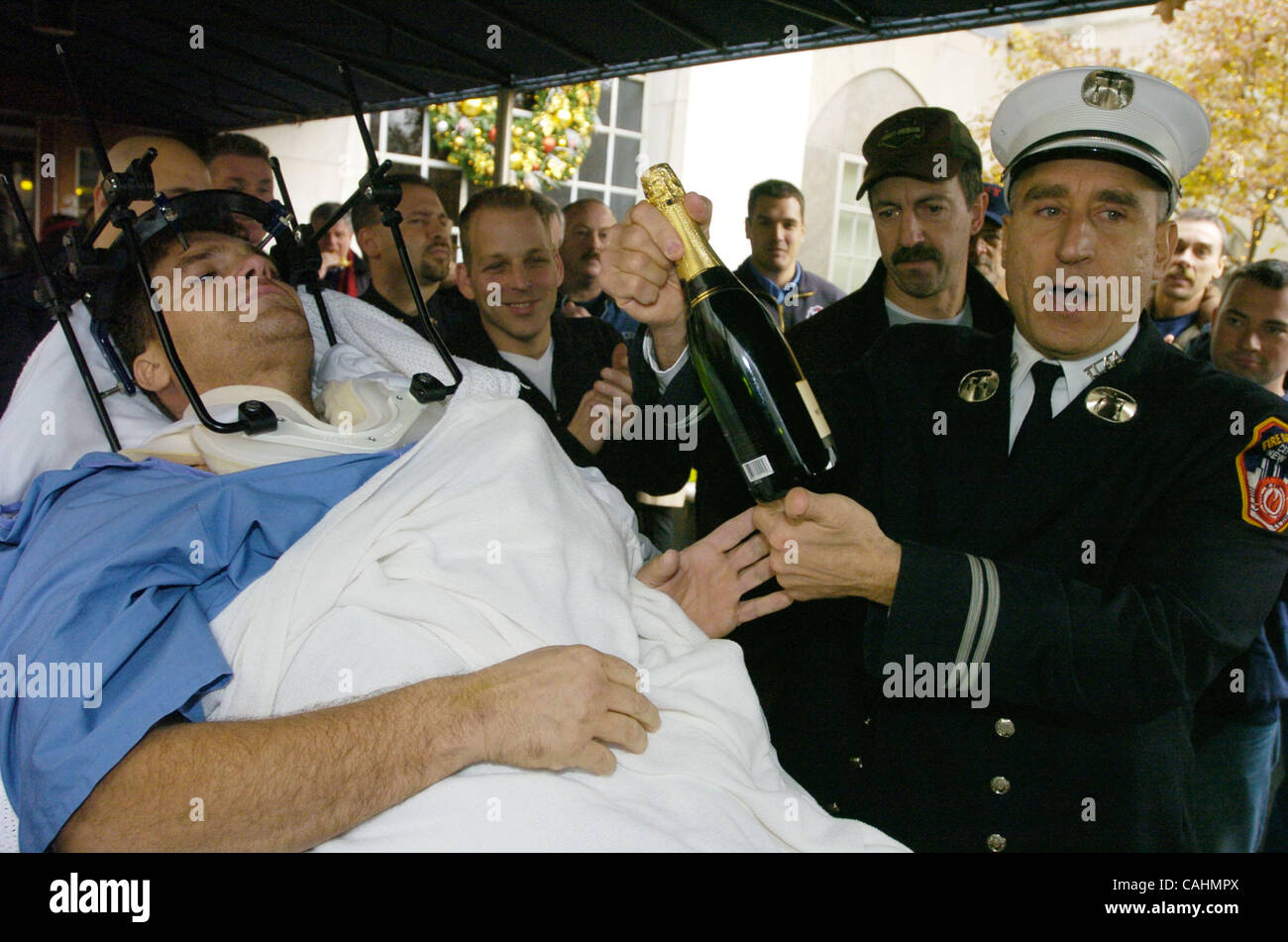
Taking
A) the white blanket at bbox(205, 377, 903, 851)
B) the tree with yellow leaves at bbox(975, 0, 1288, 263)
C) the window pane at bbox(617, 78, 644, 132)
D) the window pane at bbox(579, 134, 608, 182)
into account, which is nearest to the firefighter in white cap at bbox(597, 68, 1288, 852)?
the white blanket at bbox(205, 377, 903, 851)

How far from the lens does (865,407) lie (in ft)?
6.20

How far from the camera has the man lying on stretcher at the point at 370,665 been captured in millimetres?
1262

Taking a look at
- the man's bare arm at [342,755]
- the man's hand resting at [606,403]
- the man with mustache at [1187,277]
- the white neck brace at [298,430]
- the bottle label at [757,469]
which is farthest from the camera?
the man with mustache at [1187,277]

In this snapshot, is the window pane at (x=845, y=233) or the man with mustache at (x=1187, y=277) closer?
the man with mustache at (x=1187, y=277)

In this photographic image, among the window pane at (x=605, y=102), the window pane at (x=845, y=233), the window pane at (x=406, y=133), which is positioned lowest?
the window pane at (x=845, y=233)

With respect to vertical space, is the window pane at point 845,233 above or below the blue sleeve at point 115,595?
above

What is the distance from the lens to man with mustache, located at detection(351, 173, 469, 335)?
3.95 metres

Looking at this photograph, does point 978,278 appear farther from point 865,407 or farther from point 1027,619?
point 1027,619

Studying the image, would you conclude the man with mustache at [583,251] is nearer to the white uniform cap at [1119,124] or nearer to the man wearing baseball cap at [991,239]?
the man wearing baseball cap at [991,239]

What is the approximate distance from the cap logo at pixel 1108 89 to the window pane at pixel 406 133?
1100 centimetres

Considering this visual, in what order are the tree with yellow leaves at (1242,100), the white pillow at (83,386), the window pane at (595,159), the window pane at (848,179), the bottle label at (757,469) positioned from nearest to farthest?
the bottle label at (757,469) → the white pillow at (83,386) → the tree with yellow leaves at (1242,100) → the window pane at (595,159) → the window pane at (848,179)

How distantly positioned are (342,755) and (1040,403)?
1.28m

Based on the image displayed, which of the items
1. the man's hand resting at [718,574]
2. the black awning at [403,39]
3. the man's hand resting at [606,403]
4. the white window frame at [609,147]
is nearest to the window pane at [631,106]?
the white window frame at [609,147]

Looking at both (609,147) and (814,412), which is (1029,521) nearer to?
(814,412)
